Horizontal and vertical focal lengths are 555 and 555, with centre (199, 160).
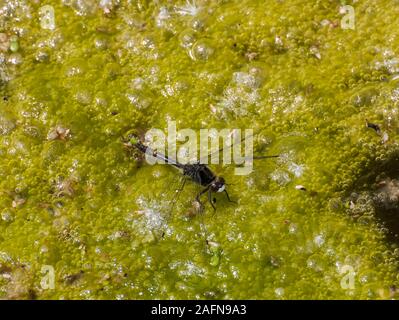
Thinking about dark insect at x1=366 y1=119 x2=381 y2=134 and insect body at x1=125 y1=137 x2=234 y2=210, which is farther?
dark insect at x1=366 y1=119 x2=381 y2=134

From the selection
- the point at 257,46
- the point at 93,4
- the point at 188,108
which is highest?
the point at 93,4

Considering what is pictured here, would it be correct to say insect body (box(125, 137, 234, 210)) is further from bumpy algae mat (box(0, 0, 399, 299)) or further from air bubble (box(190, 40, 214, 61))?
air bubble (box(190, 40, 214, 61))

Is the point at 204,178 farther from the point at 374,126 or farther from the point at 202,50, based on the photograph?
the point at 374,126

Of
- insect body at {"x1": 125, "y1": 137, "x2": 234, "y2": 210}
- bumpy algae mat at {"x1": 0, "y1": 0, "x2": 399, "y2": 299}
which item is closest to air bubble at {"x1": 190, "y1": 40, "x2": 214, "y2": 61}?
bumpy algae mat at {"x1": 0, "y1": 0, "x2": 399, "y2": 299}

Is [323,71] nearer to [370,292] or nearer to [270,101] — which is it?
[270,101]

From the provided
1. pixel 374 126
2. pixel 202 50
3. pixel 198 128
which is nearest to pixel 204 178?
pixel 198 128

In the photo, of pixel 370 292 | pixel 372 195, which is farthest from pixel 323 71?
pixel 370 292

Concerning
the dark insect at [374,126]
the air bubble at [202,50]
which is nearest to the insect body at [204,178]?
the air bubble at [202,50]

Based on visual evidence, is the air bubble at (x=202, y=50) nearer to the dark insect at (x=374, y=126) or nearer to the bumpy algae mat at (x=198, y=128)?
the bumpy algae mat at (x=198, y=128)
